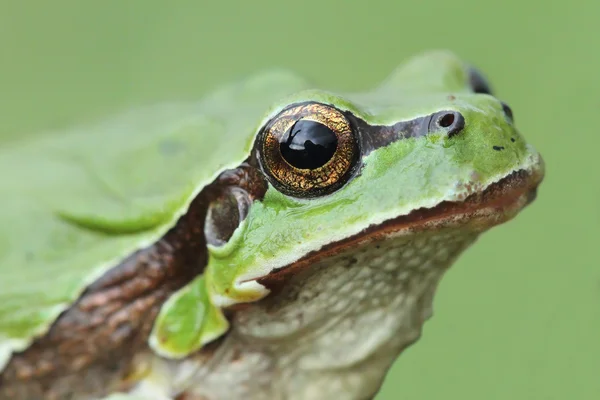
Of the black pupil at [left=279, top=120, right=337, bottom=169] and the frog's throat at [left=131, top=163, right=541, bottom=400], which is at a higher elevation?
the black pupil at [left=279, top=120, right=337, bottom=169]

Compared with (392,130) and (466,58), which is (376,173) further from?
(466,58)

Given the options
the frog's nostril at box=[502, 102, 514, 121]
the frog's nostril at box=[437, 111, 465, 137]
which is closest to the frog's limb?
the frog's nostril at box=[437, 111, 465, 137]

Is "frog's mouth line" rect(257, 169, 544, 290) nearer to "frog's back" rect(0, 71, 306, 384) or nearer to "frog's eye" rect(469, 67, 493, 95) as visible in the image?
"frog's back" rect(0, 71, 306, 384)

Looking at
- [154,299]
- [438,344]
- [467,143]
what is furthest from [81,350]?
[438,344]

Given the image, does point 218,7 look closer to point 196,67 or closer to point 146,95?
point 196,67

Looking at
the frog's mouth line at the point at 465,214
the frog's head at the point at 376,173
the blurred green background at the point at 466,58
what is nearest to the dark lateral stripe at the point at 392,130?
the frog's head at the point at 376,173

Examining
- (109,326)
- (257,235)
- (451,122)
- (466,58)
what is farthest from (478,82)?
(466,58)

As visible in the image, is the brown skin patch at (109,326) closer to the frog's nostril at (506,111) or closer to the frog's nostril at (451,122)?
the frog's nostril at (451,122)
